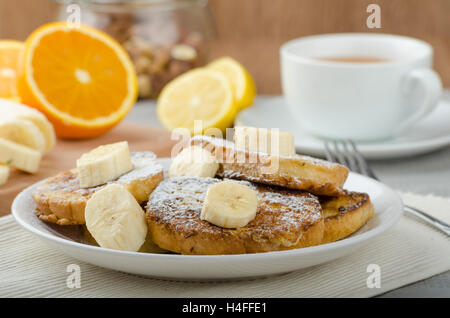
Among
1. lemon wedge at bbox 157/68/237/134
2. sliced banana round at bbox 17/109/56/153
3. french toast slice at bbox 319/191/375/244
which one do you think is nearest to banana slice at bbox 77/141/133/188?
french toast slice at bbox 319/191/375/244

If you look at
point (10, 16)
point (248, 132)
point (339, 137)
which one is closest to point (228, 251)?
point (248, 132)

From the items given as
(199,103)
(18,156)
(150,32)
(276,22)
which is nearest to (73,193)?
(18,156)

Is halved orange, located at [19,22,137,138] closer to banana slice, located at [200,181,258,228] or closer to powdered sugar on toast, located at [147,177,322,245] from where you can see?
powdered sugar on toast, located at [147,177,322,245]

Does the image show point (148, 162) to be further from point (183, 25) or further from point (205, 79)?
point (183, 25)

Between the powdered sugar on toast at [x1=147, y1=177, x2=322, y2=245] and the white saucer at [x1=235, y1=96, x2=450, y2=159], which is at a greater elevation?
the powdered sugar on toast at [x1=147, y1=177, x2=322, y2=245]

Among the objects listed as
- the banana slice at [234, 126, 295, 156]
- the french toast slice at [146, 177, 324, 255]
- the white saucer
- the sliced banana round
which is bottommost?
the white saucer

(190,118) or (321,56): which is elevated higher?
(321,56)
